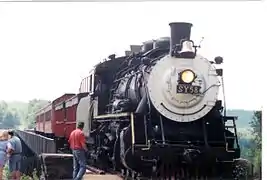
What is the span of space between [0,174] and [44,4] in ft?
5.34

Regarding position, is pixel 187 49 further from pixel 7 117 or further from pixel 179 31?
pixel 7 117

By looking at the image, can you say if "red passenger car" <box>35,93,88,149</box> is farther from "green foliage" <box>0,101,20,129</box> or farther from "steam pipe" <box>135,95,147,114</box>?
"steam pipe" <box>135,95,147,114</box>

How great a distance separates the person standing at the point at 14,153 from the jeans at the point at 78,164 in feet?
1.77

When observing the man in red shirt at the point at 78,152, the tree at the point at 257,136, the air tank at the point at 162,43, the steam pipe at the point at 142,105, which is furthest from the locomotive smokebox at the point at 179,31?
the man in red shirt at the point at 78,152

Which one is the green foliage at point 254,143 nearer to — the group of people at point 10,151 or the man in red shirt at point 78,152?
the man in red shirt at point 78,152

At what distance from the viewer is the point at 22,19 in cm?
665

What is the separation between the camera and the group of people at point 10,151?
670 cm

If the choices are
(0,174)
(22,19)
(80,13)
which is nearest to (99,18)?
(80,13)

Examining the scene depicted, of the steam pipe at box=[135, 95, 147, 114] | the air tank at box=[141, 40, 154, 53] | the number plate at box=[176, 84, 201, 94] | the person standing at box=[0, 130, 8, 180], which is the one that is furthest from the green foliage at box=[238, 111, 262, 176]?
the person standing at box=[0, 130, 8, 180]

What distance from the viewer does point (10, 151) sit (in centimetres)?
675

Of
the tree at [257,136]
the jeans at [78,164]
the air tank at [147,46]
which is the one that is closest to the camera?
the tree at [257,136]

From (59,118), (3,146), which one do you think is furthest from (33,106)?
(59,118)

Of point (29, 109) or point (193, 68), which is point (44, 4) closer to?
point (29, 109)

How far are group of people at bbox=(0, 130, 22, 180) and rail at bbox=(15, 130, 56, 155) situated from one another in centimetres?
14
